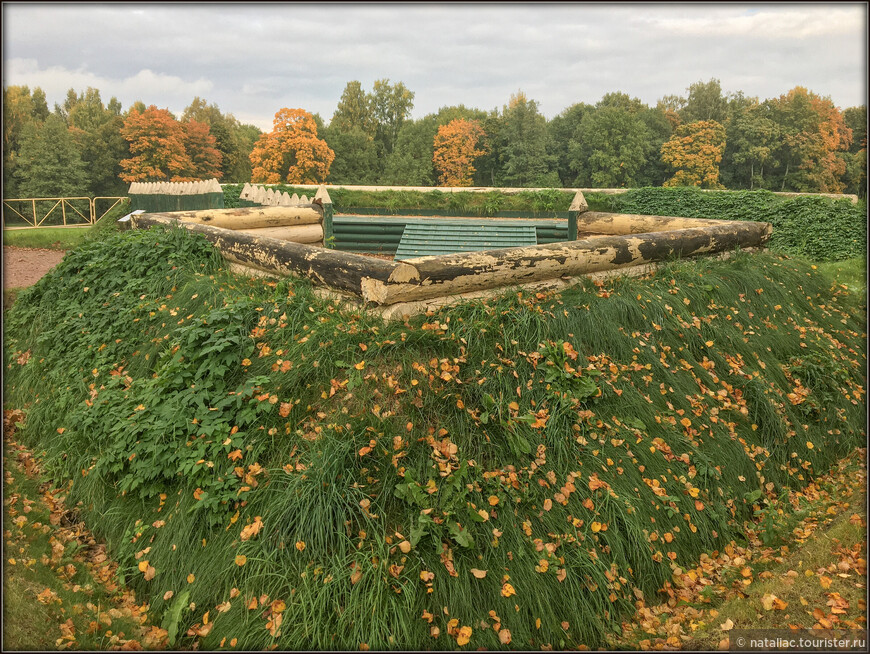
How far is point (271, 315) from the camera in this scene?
4.13 meters

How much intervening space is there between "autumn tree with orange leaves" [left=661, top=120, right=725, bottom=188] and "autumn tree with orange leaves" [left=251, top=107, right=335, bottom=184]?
24398mm

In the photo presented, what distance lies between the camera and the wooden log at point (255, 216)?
23.0 ft

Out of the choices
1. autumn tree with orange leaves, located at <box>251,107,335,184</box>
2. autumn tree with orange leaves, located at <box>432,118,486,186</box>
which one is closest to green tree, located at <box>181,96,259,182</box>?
autumn tree with orange leaves, located at <box>251,107,335,184</box>

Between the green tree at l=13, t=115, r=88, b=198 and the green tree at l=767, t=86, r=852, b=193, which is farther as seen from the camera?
the green tree at l=767, t=86, r=852, b=193

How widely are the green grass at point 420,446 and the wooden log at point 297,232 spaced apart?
243 centimetres

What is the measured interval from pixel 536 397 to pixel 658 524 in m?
1.10

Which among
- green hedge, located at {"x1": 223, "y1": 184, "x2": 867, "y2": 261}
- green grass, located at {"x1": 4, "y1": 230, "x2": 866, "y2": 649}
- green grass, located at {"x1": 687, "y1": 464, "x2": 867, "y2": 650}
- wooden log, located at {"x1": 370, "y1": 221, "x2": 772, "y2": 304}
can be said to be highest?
green hedge, located at {"x1": 223, "y1": 184, "x2": 867, "y2": 261}

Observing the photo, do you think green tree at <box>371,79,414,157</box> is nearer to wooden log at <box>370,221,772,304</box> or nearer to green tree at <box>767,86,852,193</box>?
green tree at <box>767,86,852,193</box>

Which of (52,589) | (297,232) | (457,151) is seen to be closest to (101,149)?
(457,151)

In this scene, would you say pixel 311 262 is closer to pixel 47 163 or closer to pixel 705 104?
pixel 47 163

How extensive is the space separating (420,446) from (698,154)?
1558 inches

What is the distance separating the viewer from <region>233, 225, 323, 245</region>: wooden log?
7626 millimetres

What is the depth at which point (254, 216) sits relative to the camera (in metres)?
7.55

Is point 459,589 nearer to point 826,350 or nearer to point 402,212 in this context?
point 826,350
